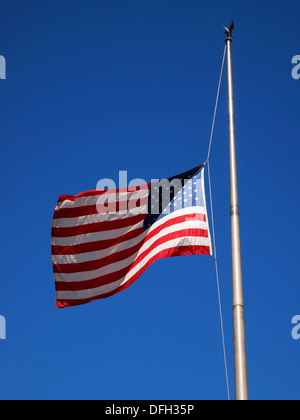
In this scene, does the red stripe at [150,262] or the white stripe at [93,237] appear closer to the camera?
the red stripe at [150,262]

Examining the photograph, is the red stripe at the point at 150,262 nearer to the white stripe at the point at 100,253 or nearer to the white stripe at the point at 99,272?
the white stripe at the point at 99,272

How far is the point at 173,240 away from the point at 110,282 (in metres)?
2.26

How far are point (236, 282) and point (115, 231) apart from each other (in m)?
5.89

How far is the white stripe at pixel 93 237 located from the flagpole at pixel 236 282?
4208 millimetres

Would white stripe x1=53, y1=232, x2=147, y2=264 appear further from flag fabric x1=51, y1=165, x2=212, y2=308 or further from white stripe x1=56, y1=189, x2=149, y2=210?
white stripe x1=56, y1=189, x2=149, y2=210

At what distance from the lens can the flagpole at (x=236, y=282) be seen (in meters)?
13.5

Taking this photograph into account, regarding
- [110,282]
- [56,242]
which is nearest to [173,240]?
[110,282]

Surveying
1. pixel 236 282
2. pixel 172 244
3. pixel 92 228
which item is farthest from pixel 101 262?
pixel 236 282

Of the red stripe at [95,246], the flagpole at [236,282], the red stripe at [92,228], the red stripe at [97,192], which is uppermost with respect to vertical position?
the red stripe at [97,192]

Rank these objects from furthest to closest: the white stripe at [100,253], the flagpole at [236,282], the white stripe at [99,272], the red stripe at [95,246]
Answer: the red stripe at [95,246] < the white stripe at [100,253] < the white stripe at [99,272] < the flagpole at [236,282]

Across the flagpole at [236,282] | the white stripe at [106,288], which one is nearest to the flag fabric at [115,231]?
the white stripe at [106,288]

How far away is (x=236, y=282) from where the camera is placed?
1462 cm
